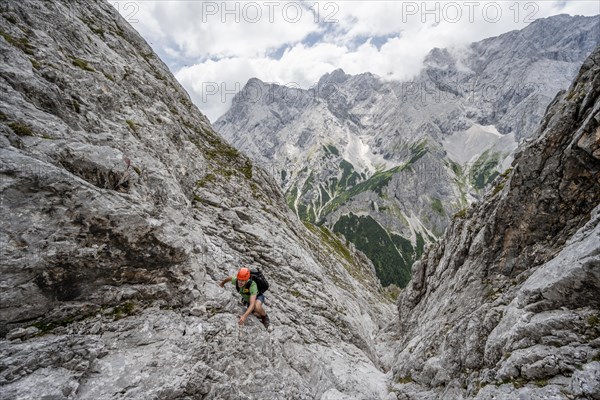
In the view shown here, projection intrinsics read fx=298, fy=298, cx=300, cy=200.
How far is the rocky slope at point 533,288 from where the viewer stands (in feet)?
39.8

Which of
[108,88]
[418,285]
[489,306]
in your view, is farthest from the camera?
[418,285]

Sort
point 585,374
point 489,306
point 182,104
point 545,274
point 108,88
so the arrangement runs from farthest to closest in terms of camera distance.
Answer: point 182,104 → point 108,88 → point 489,306 → point 545,274 → point 585,374

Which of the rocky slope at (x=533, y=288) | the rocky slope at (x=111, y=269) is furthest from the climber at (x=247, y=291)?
the rocky slope at (x=533, y=288)

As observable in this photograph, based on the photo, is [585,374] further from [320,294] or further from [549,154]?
[320,294]

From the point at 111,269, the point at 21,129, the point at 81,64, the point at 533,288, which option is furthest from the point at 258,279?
the point at 81,64

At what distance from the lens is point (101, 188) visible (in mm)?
15375

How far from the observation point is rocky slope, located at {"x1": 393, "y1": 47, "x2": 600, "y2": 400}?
39.8 feet

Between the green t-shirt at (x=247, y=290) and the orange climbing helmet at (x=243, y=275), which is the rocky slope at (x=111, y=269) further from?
the orange climbing helmet at (x=243, y=275)

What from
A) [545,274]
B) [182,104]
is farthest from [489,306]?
[182,104]

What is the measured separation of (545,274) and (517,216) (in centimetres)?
632

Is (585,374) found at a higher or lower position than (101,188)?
lower

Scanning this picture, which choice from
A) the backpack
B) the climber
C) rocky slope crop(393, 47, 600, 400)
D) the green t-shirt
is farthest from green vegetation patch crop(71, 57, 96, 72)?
rocky slope crop(393, 47, 600, 400)

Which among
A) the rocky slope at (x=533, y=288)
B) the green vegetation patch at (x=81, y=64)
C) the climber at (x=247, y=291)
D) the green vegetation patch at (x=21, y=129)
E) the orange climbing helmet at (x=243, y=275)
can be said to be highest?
the green vegetation patch at (x=81, y=64)

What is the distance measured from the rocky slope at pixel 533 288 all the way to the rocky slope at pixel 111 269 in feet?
24.2
